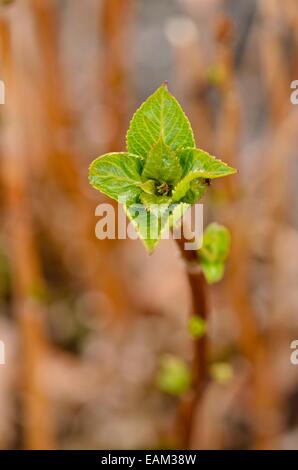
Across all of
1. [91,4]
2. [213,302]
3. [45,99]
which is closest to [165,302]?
[213,302]

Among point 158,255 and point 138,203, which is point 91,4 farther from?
point 138,203

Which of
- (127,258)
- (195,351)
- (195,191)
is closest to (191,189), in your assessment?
(195,191)

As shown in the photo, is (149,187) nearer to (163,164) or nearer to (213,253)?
(163,164)

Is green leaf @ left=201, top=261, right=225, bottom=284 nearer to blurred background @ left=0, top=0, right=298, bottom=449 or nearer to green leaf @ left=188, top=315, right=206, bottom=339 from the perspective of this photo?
green leaf @ left=188, top=315, right=206, bottom=339

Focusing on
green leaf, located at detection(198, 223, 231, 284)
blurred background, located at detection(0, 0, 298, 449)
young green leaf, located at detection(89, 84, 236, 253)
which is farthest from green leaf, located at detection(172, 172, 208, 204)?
blurred background, located at detection(0, 0, 298, 449)

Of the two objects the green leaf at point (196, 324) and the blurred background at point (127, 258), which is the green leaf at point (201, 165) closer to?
the green leaf at point (196, 324)

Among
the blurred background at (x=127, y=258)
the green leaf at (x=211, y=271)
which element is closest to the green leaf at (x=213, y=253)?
the green leaf at (x=211, y=271)
